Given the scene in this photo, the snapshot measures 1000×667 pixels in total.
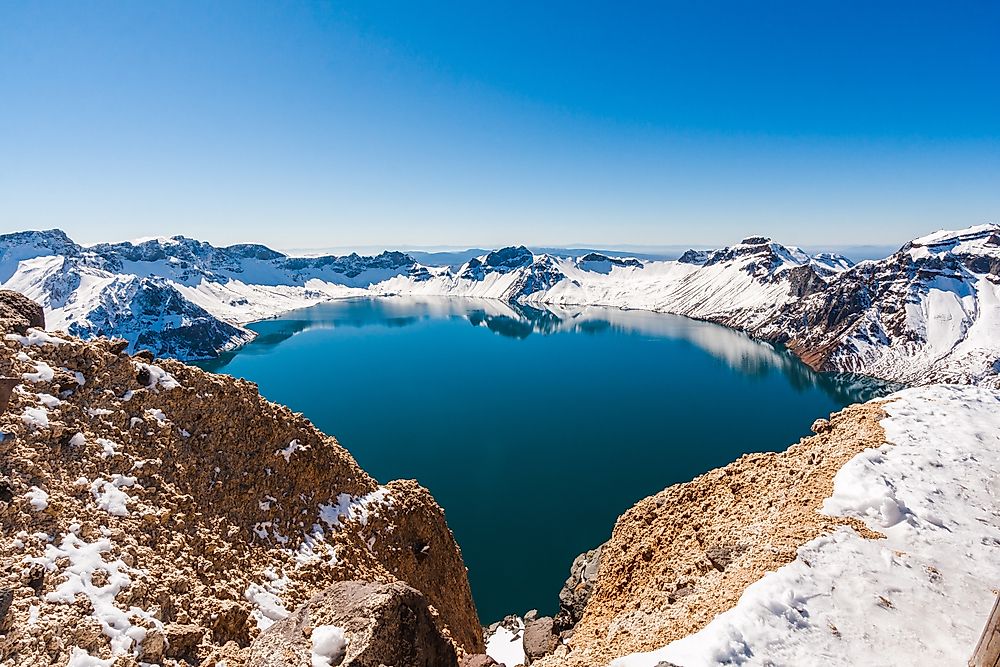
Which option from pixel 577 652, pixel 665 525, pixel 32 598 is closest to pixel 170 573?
pixel 32 598

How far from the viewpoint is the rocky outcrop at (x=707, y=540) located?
1109 centimetres

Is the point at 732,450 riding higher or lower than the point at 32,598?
lower

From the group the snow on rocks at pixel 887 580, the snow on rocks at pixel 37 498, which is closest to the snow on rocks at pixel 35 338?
the snow on rocks at pixel 37 498

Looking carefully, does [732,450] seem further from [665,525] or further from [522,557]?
[665,525]

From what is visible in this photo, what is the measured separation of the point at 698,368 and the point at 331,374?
10431cm

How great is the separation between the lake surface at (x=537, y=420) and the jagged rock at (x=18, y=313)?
117ft

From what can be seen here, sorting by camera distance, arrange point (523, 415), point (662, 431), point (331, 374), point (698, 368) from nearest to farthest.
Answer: point (662, 431) < point (523, 415) < point (331, 374) < point (698, 368)

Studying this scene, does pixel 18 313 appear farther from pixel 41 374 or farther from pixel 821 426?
pixel 821 426

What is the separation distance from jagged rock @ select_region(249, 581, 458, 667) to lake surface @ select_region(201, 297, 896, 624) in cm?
3055

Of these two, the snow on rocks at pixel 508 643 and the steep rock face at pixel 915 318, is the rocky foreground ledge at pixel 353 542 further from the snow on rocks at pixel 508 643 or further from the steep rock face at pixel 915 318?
the steep rock face at pixel 915 318

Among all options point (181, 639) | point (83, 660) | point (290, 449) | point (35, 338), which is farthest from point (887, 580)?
point (35, 338)

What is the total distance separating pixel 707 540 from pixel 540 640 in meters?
10.3

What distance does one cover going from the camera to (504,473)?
208ft

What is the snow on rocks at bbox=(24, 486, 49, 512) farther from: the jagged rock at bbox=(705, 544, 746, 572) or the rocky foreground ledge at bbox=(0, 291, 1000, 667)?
the jagged rock at bbox=(705, 544, 746, 572)
